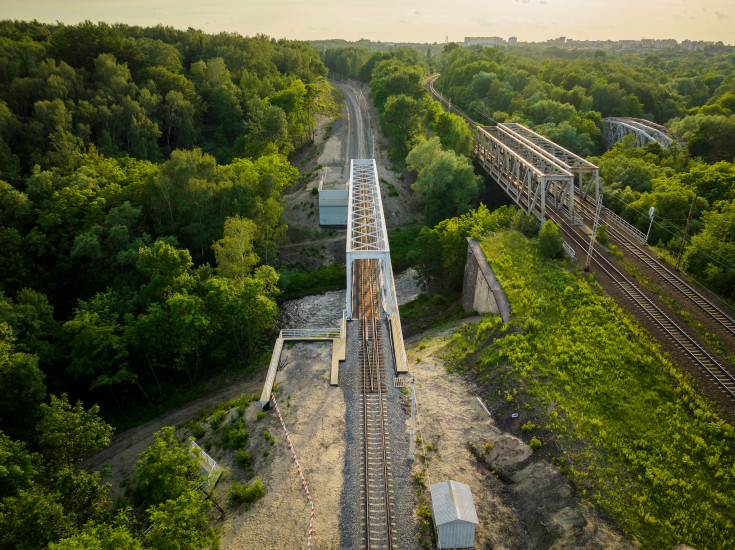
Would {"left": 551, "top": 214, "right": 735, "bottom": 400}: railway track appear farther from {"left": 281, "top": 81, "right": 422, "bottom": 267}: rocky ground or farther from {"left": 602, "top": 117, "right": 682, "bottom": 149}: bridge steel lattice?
{"left": 602, "top": 117, "right": 682, "bottom": 149}: bridge steel lattice

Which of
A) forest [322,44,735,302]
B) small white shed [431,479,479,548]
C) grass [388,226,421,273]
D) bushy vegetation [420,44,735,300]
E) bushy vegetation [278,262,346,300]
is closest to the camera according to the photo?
small white shed [431,479,479,548]

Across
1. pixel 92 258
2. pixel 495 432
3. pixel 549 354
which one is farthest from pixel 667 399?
pixel 92 258

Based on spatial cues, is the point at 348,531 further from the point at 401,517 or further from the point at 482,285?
the point at 482,285

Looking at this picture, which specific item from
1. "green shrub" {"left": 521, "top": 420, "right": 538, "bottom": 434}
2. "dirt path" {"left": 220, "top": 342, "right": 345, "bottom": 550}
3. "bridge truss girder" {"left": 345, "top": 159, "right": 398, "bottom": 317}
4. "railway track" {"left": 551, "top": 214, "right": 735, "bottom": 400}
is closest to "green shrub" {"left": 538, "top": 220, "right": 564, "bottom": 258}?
"railway track" {"left": 551, "top": 214, "right": 735, "bottom": 400}

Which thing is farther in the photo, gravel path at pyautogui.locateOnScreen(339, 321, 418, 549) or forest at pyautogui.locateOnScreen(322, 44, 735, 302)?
forest at pyautogui.locateOnScreen(322, 44, 735, 302)

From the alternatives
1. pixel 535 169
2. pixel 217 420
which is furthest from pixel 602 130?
pixel 217 420

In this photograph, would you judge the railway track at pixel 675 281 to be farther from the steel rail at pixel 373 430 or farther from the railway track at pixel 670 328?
the steel rail at pixel 373 430
